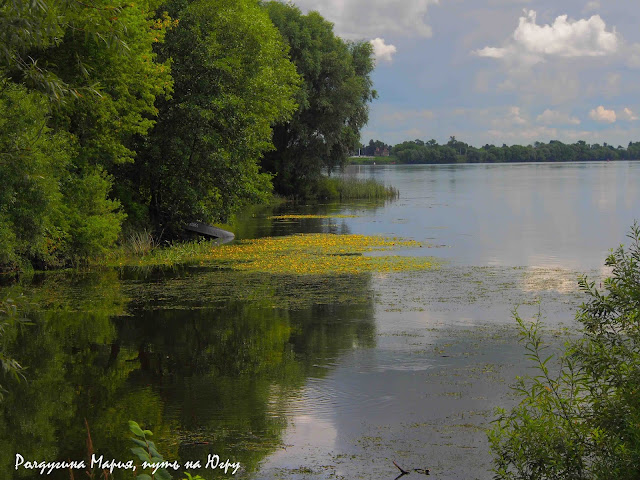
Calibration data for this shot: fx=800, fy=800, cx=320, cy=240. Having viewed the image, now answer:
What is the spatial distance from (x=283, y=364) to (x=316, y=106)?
44.2m

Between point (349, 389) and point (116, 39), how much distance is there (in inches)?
214

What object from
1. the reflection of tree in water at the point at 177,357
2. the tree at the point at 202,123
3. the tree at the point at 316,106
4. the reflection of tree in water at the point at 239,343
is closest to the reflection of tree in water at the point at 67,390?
the reflection of tree in water at the point at 177,357

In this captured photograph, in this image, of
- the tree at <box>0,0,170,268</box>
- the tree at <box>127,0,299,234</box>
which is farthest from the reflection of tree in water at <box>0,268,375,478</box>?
the tree at <box>127,0,299,234</box>

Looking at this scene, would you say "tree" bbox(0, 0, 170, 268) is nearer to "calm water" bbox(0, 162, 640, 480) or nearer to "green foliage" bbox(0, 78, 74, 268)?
"green foliage" bbox(0, 78, 74, 268)

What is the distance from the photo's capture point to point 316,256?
23.6 m

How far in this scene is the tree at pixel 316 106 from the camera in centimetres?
5319

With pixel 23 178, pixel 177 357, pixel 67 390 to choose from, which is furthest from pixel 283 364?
pixel 23 178

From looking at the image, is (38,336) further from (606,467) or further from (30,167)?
(606,467)

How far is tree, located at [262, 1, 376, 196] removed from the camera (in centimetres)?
5319

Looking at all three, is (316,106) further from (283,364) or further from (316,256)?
(283,364)

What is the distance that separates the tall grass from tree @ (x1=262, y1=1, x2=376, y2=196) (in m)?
1.88

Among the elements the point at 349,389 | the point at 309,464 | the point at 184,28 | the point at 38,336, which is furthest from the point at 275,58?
the point at 309,464

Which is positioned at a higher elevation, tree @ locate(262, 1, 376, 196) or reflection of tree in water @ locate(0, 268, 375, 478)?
tree @ locate(262, 1, 376, 196)

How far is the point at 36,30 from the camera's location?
244 inches
